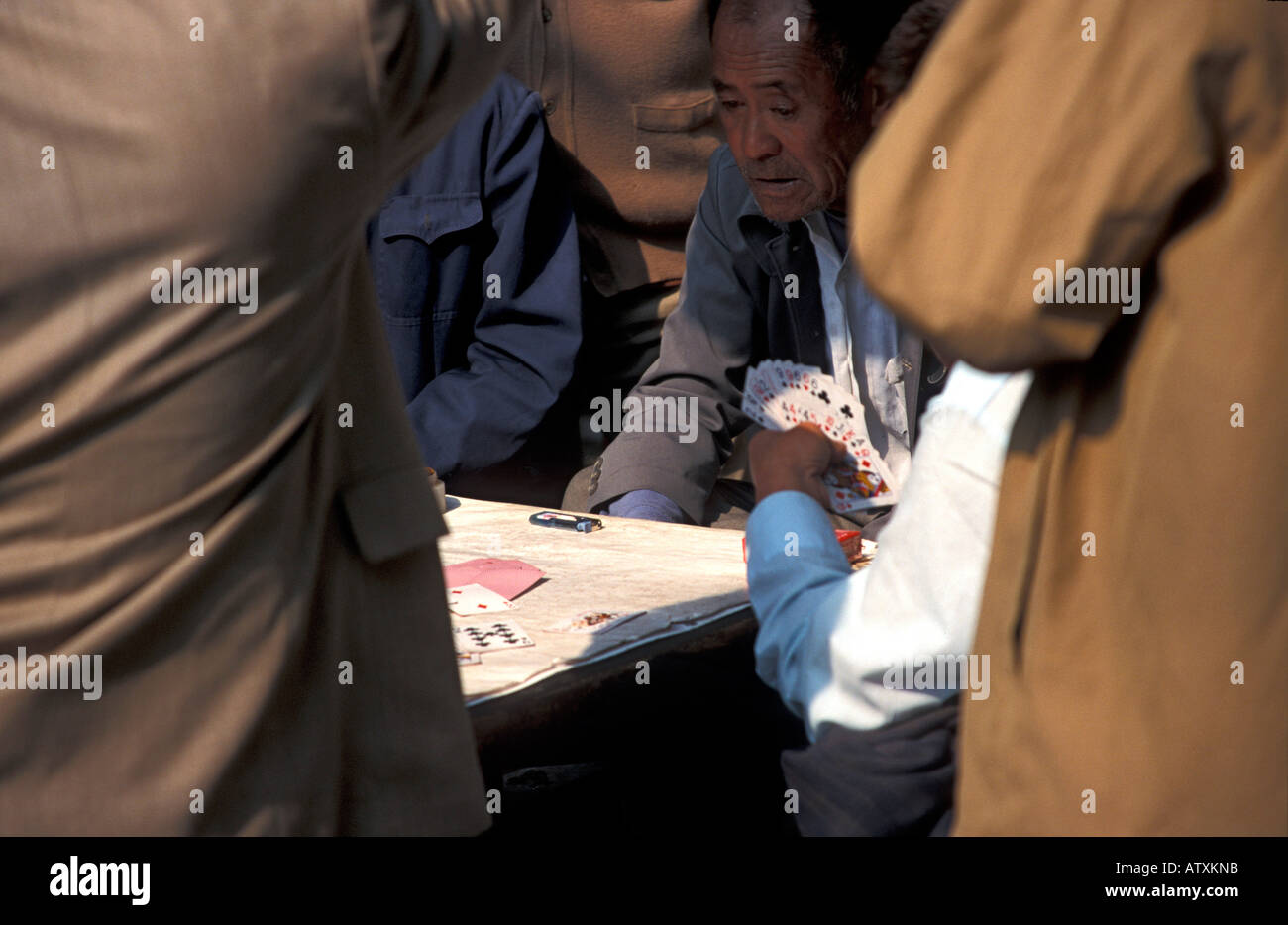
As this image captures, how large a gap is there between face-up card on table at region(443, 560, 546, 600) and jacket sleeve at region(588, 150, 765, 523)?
825 millimetres

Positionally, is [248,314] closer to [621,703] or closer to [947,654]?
[947,654]

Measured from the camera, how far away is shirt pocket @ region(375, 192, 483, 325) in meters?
3.63

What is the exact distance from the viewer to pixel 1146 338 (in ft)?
3.16

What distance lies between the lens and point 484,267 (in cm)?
365

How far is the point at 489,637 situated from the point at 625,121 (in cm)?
244

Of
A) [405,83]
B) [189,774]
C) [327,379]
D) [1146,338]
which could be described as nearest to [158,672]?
[189,774]

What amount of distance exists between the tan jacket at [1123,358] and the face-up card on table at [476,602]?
3.14 feet

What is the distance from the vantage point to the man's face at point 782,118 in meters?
2.43

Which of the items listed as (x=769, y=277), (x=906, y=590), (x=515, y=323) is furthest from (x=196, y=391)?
(x=515, y=323)

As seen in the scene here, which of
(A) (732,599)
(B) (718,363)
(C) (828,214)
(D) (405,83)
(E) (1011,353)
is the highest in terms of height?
(C) (828,214)

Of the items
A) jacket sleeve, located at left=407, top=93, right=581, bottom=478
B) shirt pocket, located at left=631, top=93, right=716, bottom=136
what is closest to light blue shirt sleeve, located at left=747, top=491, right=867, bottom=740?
jacket sleeve, located at left=407, top=93, right=581, bottom=478

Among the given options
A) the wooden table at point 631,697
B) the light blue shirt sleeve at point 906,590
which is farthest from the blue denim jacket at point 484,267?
the light blue shirt sleeve at point 906,590

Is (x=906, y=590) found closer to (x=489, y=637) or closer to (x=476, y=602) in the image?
(x=489, y=637)

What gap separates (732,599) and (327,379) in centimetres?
85
